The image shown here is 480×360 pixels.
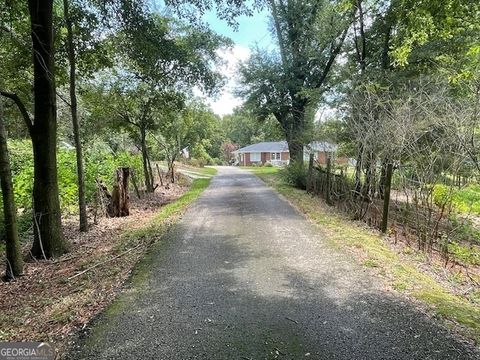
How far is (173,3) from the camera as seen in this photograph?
7539 mm

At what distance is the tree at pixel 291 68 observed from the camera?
18188 millimetres

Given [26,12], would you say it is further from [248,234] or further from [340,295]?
[340,295]

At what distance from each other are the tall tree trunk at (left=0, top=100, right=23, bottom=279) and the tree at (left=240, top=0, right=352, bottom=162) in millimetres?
13254

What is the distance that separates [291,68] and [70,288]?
17.1m

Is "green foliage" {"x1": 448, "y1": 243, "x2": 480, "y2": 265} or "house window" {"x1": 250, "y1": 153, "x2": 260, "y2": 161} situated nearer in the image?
"green foliage" {"x1": 448, "y1": 243, "x2": 480, "y2": 265}

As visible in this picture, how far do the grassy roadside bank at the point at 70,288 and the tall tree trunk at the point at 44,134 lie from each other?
1.76 feet

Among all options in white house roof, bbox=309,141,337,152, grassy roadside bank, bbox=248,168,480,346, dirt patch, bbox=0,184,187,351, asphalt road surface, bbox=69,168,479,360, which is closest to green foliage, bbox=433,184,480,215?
grassy roadside bank, bbox=248,168,480,346

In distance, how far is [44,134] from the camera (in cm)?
631

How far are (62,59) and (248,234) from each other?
596 centimetres

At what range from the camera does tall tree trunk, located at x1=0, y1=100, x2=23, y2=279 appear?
5.08 metres

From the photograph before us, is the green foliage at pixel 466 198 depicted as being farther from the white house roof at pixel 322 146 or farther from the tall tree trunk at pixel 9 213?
the tall tree trunk at pixel 9 213

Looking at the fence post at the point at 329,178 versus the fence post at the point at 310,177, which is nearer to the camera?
the fence post at the point at 329,178

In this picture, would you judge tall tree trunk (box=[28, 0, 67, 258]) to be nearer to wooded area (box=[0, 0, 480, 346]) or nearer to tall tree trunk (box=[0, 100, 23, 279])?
wooded area (box=[0, 0, 480, 346])

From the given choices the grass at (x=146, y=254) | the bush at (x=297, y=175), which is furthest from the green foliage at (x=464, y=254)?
the bush at (x=297, y=175)
